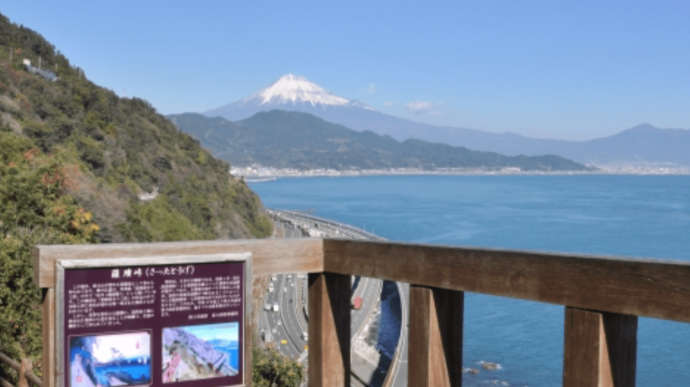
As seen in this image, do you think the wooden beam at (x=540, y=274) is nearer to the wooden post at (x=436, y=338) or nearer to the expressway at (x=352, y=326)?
the wooden post at (x=436, y=338)

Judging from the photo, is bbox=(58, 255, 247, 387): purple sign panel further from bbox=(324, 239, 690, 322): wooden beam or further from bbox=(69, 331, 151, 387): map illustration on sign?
bbox=(324, 239, 690, 322): wooden beam

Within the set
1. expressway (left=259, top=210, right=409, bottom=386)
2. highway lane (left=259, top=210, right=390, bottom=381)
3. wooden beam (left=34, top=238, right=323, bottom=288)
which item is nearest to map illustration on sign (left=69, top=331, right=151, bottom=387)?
wooden beam (left=34, top=238, right=323, bottom=288)

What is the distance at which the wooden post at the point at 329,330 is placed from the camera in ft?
10.8

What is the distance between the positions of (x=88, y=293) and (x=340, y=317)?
1.14 metres

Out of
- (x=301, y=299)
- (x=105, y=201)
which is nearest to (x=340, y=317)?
(x=105, y=201)

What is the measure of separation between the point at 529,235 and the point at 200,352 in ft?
271

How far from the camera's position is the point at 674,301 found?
7.20 feet

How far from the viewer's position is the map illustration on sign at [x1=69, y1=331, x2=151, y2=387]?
111 inches

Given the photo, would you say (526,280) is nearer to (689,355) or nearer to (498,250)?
(498,250)

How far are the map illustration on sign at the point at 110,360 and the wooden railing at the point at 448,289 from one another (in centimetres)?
12

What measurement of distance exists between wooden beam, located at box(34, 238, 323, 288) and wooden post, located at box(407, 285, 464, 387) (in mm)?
630

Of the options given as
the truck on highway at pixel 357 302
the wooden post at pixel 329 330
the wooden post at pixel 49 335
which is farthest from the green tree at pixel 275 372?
the truck on highway at pixel 357 302

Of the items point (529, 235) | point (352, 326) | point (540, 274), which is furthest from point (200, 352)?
point (529, 235)

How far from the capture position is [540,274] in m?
2.54
